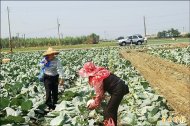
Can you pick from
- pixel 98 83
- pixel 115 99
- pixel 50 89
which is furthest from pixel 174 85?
pixel 98 83

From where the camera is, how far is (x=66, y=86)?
13773mm

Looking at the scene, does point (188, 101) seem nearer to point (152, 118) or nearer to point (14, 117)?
point (152, 118)

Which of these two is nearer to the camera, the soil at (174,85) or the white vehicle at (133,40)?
the soil at (174,85)

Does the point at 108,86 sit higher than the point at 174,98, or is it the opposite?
the point at 108,86

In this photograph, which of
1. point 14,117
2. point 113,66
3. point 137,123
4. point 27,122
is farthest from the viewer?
point 113,66

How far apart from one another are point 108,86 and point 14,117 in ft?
5.85

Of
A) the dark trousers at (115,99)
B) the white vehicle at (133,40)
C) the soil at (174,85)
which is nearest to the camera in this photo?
the dark trousers at (115,99)

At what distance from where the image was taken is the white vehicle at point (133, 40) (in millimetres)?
52625

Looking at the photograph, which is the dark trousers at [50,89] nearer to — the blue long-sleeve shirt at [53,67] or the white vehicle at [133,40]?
the blue long-sleeve shirt at [53,67]

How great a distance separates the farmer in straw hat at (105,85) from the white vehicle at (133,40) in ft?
152

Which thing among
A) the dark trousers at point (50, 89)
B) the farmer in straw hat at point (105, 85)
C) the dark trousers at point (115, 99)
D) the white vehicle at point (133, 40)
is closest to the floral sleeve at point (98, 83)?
the farmer in straw hat at point (105, 85)

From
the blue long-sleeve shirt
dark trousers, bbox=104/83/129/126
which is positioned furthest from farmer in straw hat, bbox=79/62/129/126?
the blue long-sleeve shirt

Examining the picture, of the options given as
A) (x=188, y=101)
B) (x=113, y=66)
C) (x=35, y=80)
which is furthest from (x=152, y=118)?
(x=113, y=66)

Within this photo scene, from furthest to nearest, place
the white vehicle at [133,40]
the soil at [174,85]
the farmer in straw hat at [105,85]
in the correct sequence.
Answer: the white vehicle at [133,40] < the soil at [174,85] < the farmer in straw hat at [105,85]
